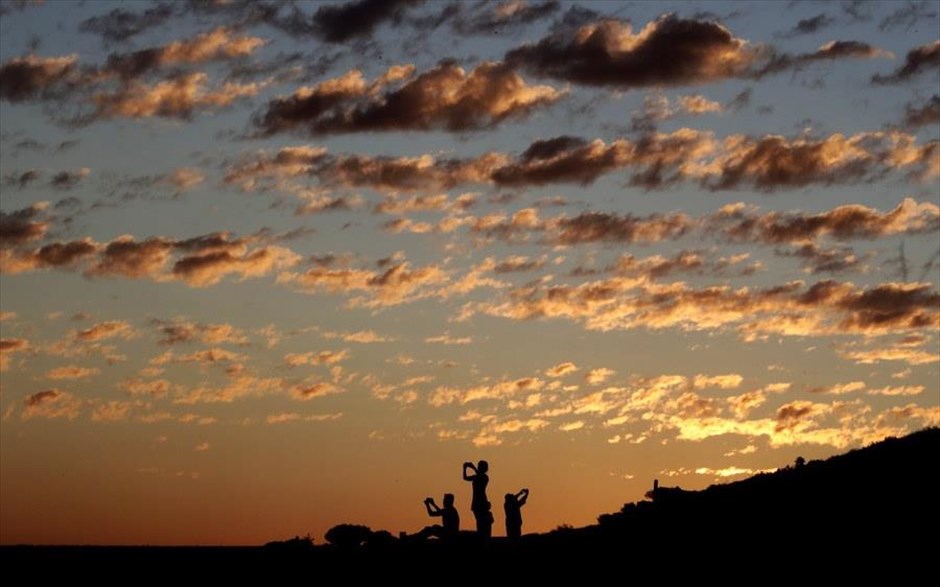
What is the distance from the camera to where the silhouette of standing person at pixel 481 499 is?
42688mm

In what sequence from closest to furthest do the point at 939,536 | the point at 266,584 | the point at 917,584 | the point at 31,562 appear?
the point at 917,584 → the point at 939,536 → the point at 266,584 → the point at 31,562

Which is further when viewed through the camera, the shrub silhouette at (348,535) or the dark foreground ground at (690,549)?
the shrub silhouette at (348,535)

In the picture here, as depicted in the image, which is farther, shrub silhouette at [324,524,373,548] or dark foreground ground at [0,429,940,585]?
shrub silhouette at [324,524,373,548]

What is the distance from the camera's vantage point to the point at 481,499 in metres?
42.9

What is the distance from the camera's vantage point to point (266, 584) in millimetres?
43125

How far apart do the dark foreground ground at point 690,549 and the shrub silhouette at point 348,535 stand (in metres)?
0.36

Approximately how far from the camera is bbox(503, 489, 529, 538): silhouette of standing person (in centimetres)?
4372

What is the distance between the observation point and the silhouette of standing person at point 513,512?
43719 millimetres

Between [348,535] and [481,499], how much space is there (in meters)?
5.68

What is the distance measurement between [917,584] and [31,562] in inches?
925

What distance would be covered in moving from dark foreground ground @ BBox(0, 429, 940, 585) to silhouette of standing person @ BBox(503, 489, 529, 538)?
40 centimetres

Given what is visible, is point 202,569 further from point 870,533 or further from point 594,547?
point 870,533

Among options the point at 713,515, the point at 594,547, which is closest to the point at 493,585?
the point at 594,547

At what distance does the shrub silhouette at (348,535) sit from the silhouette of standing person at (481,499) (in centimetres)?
490
